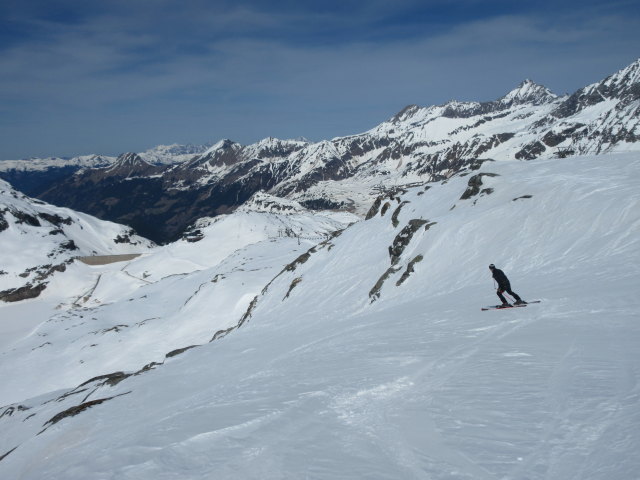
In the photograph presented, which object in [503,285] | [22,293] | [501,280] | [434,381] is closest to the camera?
[434,381]

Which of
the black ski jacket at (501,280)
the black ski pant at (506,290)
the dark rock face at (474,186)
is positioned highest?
the dark rock face at (474,186)

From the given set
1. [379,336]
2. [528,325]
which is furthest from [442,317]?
[528,325]

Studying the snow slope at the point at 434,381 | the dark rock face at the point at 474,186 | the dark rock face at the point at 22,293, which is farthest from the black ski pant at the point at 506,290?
the dark rock face at the point at 22,293

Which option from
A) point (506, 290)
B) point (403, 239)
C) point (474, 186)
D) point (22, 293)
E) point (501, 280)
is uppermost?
point (474, 186)

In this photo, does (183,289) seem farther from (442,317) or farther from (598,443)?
(598,443)

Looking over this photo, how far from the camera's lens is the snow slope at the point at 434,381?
6.77m

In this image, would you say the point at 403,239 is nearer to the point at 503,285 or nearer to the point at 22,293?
the point at 503,285

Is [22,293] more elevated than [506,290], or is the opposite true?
[506,290]

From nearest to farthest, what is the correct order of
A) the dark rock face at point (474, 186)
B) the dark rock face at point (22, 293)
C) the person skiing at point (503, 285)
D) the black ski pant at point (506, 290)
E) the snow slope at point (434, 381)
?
the snow slope at point (434, 381) → the person skiing at point (503, 285) → the black ski pant at point (506, 290) → the dark rock face at point (474, 186) → the dark rock face at point (22, 293)

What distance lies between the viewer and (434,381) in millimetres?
9984

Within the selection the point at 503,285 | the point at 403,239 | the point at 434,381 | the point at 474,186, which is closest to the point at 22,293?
the point at 403,239

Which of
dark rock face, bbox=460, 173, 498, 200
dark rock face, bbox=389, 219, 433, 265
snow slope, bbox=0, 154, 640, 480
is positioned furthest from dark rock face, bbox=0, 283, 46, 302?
dark rock face, bbox=460, 173, 498, 200

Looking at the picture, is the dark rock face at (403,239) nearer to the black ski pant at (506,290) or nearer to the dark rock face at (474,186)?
the dark rock face at (474,186)

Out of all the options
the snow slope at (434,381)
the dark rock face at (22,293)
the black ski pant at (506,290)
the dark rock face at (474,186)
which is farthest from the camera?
the dark rock face at (22,293)
